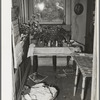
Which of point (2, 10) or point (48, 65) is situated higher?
point (2, 10)

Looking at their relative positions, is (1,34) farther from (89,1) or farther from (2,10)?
(89,1)

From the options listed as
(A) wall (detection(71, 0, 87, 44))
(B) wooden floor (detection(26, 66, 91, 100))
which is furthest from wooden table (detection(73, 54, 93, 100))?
(A) wall (detection(71, 0, 87, 44))

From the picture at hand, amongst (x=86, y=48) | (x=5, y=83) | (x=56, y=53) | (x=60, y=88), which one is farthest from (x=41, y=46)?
(x=5, y=83)

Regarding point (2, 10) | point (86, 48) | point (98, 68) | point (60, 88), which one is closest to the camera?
point (2, 10)

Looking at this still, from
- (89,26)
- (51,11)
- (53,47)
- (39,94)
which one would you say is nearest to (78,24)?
(89,26)

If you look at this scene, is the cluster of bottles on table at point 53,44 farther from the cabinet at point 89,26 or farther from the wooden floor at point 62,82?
the cabinet at point 89,26

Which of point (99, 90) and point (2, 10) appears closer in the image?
point (2, 10)

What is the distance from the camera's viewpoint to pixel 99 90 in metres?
2.18

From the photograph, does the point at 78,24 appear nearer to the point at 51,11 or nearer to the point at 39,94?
the point at 51,11

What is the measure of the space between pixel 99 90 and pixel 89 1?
14.6 ft

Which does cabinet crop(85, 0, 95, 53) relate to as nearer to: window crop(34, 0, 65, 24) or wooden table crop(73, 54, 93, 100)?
window crop(34, 0, 65, 24)

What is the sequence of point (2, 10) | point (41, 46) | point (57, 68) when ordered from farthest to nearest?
1. point (57, 68)
2. point (41, 46)
3. point (2, 10)

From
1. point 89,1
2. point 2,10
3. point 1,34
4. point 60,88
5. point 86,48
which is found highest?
point 89,1

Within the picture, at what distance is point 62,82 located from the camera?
15.5 feet
